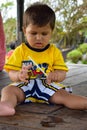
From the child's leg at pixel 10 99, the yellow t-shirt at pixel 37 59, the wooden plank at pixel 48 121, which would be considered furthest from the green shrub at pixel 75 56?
the wooden plank at pixel 48 121

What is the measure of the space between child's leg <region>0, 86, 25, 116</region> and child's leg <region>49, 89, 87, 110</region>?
15 cm

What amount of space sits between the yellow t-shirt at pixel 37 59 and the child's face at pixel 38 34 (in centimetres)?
6

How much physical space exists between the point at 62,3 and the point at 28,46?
4.48 m

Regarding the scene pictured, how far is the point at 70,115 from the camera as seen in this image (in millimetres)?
1451

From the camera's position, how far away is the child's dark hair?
5.41ft

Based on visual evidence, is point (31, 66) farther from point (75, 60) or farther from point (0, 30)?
point (75, 60)

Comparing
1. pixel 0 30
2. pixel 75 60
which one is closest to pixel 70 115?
pixel 0 30

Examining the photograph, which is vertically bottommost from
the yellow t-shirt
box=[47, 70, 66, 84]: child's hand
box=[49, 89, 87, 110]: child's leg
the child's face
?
box=[49, 89, 87, 110]: child's leg

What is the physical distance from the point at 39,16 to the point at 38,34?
8 centimetres

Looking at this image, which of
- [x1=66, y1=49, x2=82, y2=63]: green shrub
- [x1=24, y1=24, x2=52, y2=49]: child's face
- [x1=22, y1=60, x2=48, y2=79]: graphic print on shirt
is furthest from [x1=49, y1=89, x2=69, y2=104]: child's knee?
[x1=66, y1=49, x2=82, y2=63]: green shrub

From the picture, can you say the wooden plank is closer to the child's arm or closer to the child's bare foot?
the child's bare foot

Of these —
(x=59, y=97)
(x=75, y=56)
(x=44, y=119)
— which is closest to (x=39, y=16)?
(x=59, y=97)

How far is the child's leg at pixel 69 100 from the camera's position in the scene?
157cm

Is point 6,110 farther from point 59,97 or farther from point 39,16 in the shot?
point 39,16
